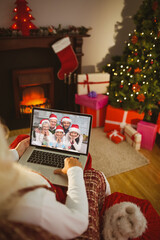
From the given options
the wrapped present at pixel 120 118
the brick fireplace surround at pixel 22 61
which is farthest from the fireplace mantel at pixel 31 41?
the wrapped present at pixel 120 118

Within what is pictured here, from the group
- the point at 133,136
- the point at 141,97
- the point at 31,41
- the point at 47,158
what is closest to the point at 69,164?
the point at 47,158

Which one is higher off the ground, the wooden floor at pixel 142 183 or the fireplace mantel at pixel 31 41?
the fireplace mantel at pixel 31 41

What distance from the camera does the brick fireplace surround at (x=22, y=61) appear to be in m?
2.49

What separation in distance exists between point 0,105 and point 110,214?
2308mm

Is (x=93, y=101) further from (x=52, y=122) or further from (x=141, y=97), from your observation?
(x=52, y=122)

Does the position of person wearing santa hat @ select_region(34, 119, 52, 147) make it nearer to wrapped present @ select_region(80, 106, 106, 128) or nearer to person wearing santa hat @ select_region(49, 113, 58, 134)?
person wearing santa hat @ select_region(49, 113, 58, 134)

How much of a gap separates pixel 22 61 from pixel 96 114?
124cm

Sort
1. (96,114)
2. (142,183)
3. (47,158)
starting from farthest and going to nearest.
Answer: (96,114), (142,183), (47,158)

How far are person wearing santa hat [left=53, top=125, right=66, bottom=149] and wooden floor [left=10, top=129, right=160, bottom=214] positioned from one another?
2.74 ft

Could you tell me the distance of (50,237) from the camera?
0.66m

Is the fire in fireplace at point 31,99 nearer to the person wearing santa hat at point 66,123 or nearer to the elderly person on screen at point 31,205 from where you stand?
the person wearing santa hat at point 66,123

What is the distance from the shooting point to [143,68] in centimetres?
247

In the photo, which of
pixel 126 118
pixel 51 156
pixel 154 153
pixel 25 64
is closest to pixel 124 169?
pixel 154 153

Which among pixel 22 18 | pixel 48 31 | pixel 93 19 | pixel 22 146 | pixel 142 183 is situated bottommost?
pixel 142 183
